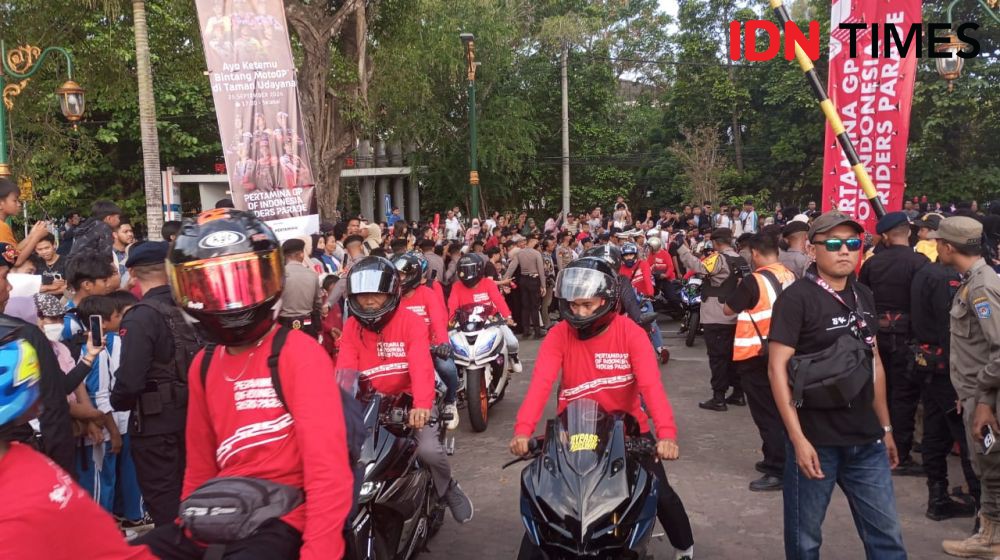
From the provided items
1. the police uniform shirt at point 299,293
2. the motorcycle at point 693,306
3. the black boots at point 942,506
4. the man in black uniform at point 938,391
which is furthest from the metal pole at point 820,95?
the motorcycle at point 693,306

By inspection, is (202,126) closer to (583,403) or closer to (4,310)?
(4,310)

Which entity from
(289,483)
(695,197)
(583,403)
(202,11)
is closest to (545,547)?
(583,403)

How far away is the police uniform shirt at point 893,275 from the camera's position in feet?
21.7

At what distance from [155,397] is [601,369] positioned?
2535 mm

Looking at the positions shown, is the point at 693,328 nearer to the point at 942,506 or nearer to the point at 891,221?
the point at 891,221

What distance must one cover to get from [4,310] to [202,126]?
31475 millimetres

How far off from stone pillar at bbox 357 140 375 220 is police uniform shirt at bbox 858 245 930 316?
108 feet

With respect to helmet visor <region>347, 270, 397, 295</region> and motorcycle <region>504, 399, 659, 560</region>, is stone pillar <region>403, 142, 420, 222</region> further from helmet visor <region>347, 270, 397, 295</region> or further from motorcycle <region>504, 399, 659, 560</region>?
motorcycle <region>504, 399, 659, 560</region>

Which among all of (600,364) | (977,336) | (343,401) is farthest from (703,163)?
(343,401)

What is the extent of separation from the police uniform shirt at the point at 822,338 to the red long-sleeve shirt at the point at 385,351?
240cm

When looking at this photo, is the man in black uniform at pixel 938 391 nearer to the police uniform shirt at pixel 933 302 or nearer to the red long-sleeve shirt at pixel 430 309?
the police uniform shirt at pixel 933 302

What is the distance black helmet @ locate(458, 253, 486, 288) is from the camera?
9.54 m

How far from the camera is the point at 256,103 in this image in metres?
8.81

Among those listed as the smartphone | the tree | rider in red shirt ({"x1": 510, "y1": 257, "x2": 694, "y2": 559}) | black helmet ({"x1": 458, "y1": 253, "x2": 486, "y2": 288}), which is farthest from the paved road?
the tree
